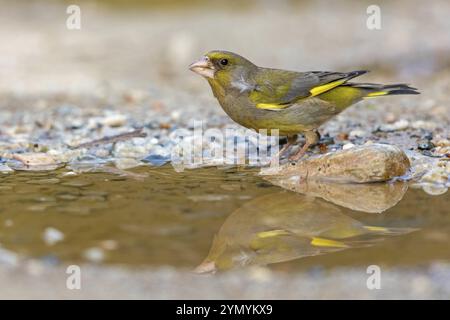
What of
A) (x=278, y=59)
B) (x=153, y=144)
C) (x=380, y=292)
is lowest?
(x=380, y=292)

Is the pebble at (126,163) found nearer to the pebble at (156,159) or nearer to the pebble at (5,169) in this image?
the pebble at (156,159)

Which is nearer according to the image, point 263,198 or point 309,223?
point 309,223

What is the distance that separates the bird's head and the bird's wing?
0.14 metres

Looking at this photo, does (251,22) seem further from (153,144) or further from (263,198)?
(263,198)

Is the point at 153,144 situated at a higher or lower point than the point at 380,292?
higher

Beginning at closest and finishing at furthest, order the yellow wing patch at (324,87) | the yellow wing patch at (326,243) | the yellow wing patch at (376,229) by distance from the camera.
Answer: the yellow wing patch at (326,243)
the yellow wing patch at (376,229)
the yellow wing patch at (324,87)

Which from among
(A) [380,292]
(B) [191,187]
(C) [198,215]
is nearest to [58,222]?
(C) [198,215]

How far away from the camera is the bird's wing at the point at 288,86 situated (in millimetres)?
5406

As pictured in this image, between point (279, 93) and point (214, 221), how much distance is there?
155 centimetres

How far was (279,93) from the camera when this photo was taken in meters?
5.45

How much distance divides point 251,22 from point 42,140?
6024mm

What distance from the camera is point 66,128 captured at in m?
6.70

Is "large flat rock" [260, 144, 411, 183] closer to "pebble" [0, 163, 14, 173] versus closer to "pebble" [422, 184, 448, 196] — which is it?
"pebble" [422, 184, 448, 196]

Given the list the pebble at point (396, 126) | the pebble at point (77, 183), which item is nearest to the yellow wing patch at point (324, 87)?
the pebble at point (396, 126)
